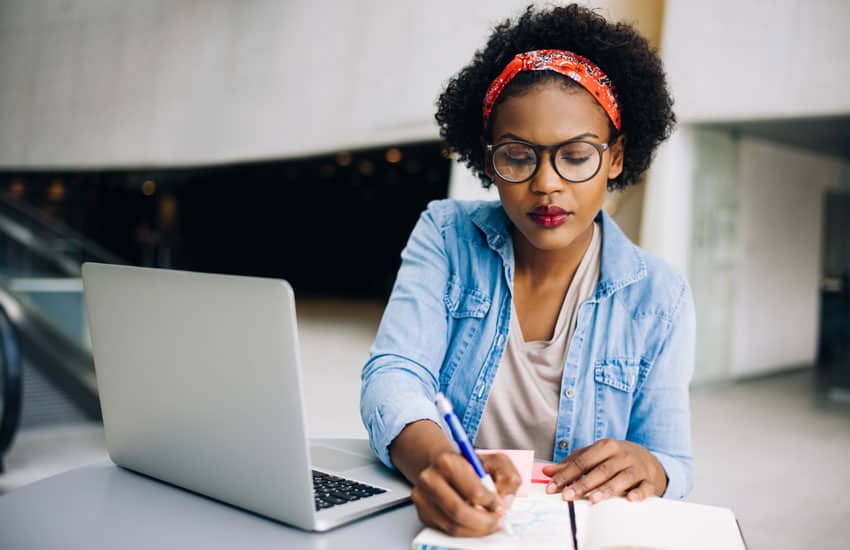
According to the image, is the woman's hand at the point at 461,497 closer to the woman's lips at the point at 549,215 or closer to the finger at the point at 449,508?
the finger at the point at 449,508

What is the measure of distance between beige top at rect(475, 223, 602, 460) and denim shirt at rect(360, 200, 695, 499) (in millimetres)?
24

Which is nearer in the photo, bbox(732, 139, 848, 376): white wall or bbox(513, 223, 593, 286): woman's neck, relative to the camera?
bbox(513, 223, 593, 286): woman's neck

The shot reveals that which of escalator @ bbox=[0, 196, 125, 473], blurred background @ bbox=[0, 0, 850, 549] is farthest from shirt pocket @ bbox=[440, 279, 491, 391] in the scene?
escalator @ bbox=[0, 196, 125, 473]

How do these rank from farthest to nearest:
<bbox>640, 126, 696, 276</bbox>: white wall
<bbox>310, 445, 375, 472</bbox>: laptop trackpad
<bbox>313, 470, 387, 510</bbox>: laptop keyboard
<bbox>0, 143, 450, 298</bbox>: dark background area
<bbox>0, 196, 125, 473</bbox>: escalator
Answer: <bbox>0, 143, 450, 298</bbox>: dark background area < <bbox>640, 126, 696, 276</bbox>: white wall < <bbox>0, 196, 125, 473</bbox>: escalator < <bbox>310, 445, 375, 472</bbox>: laptop trackpad < <bbox>313, 470, 387, 510</bbox>: laptop keyboard

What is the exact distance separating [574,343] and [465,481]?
0.63 metres

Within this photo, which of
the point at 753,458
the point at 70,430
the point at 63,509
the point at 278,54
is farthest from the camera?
the point at 278,54

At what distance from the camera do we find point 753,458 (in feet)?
15.7

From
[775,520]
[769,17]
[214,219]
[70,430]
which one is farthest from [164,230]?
[775,520]

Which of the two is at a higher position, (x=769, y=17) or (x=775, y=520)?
(x=769, y=17)

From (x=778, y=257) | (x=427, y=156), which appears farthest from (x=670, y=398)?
(x=427, y=156)

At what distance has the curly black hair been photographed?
1.49 meters

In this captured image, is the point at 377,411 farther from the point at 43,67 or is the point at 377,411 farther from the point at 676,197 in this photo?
the point at 43,67

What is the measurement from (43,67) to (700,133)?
1081 centimetres

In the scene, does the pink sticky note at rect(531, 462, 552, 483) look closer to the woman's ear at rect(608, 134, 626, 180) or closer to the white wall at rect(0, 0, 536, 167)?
the woman's ear at rect(608, 134, 626, 180)
